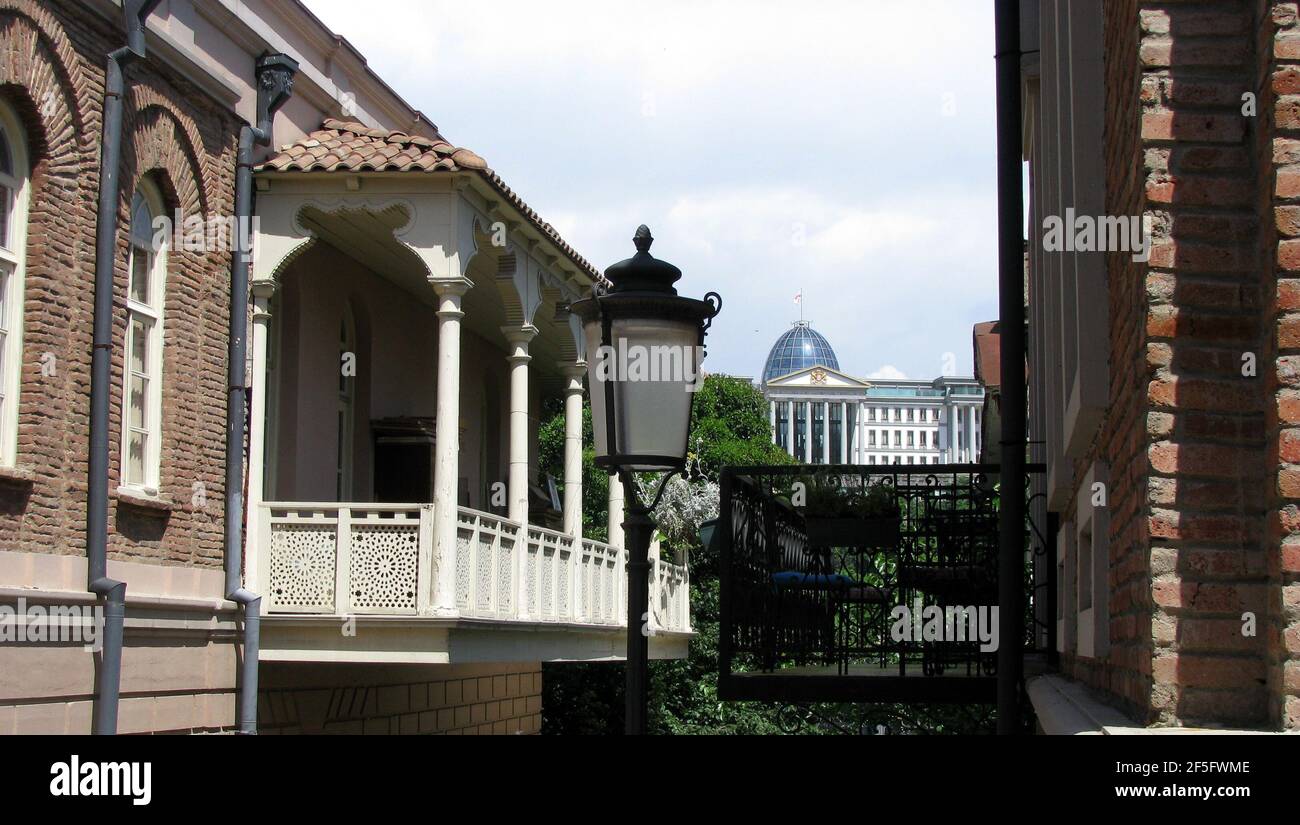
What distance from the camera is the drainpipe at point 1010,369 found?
5.09 metres

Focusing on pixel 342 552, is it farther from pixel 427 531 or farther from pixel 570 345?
pixel 570 345

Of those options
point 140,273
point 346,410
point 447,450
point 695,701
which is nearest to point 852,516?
point 447,450

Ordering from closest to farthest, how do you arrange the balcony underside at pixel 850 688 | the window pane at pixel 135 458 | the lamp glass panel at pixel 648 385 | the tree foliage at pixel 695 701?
the lamp glass panel at pixel 648 385 < the balcony underside at pixel 850 688 < the window pane at pixel 135 458 < the tree foliage at pixel 695 701

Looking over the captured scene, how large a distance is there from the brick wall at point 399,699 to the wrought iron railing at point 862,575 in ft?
23.0

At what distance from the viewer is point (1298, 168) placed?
2.98m

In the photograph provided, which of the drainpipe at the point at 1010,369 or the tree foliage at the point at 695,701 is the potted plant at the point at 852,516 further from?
the tree foliage at the point at 695,701

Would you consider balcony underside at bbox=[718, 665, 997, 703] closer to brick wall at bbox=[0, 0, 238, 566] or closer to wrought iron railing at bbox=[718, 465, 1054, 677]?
wrought iron railing at bbox=[718, 465, 1054, 677]

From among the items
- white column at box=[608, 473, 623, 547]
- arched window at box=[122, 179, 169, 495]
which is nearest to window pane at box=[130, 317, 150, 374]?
arched window at box=[122, 179, 169, 495]

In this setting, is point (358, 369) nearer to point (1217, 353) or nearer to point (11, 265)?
point (11, 265)

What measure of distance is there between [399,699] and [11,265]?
28.6 feet

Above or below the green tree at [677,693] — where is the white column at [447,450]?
above

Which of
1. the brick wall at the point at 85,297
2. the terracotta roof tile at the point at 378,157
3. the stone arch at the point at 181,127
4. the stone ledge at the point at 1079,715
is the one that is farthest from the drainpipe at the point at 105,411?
the stone ledge at the point at 1079,715

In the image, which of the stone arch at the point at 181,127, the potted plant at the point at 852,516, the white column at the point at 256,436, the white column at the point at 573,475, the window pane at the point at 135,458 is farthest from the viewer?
the white column at the point at 573,475
